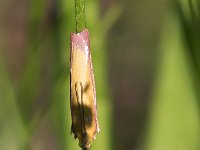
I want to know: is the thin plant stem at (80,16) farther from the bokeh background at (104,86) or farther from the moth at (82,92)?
the bokeh background at (104,86)

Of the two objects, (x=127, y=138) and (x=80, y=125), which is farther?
(x=127, y=138)

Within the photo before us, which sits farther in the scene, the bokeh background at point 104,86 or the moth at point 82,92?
the bokeh background at point 104,86

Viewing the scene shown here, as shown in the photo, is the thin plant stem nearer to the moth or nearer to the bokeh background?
the moth

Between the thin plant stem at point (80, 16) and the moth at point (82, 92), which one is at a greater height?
the thin plant stem at point (80, 16)

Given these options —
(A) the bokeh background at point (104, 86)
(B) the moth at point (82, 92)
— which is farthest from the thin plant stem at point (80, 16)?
(A) the bokeh background at point (104, 86)

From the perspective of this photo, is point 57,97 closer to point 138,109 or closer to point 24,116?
point 24,116

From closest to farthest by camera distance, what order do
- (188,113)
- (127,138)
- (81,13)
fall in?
(81,13) < (188,113) < (127,138)

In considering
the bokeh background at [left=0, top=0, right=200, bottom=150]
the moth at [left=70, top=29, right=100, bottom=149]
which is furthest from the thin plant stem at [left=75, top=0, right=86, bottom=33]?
the bokeh background at [left=0, top=0, right=200, bottom=150]

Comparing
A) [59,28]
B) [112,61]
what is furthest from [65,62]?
[112,61]

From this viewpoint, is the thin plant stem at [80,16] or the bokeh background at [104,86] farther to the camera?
the bokeh background at [104,86]
